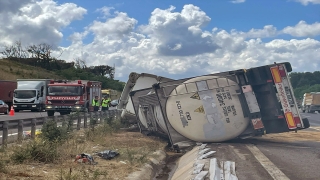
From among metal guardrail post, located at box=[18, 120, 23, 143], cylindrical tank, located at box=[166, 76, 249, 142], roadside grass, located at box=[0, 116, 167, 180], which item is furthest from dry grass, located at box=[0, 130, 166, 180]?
metal guardrail post, located at box=[18, 120, 23, 143]

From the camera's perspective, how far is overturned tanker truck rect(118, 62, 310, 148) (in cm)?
1327

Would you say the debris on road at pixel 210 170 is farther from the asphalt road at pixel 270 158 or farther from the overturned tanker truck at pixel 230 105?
the overturned tanker truck at pixel 230 105

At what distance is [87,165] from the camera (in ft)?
31.8

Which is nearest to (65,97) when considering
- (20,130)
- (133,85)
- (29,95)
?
(29,95)

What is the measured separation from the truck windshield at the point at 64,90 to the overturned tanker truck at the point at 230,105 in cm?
1728

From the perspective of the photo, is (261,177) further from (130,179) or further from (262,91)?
(262,91)

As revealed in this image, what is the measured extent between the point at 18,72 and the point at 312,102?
43440 mm

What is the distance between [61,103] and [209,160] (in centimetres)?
2114

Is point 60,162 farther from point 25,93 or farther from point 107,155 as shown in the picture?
point 25,93

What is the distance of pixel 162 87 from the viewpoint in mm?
13688

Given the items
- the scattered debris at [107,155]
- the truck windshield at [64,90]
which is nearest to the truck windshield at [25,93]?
the truck windshield at [64,90]

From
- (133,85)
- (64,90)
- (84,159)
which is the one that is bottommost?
(84,159)

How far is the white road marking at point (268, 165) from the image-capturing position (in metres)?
8.21

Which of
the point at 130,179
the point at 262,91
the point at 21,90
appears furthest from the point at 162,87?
the point at 21,90
